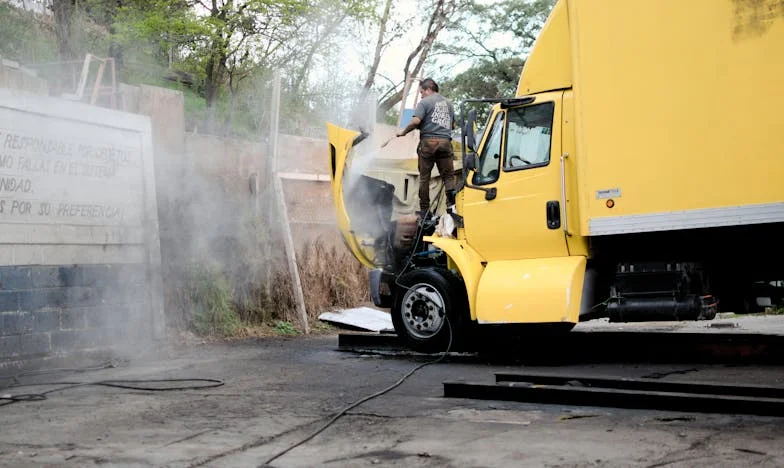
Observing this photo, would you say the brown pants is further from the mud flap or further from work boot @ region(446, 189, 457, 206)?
the mud flap

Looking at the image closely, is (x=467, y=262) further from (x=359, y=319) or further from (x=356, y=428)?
(x=359, y=319)

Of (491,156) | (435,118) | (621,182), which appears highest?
(435,118)

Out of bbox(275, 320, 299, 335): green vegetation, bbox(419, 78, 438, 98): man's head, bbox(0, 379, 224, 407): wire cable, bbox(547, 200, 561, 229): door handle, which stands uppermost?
bbox(419, 78, 438, 98): man's head

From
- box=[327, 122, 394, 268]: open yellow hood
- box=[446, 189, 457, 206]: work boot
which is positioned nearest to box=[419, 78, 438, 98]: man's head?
box=[327, 122, 394, 268]: open yellow hood

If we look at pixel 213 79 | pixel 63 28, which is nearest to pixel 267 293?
pixel 213 79

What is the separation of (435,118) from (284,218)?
11.1ft

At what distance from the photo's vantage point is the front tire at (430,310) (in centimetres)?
909

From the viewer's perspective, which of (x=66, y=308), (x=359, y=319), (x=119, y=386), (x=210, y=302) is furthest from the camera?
(x=359, y=319)

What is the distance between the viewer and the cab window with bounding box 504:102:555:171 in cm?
849

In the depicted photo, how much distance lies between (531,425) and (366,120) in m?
10.7

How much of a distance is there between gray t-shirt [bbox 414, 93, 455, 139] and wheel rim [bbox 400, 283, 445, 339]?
1929 millimetres

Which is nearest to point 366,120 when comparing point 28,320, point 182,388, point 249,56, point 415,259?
point 249,56

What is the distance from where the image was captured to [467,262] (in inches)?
351

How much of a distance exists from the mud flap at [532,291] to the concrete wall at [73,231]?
4.22 m
